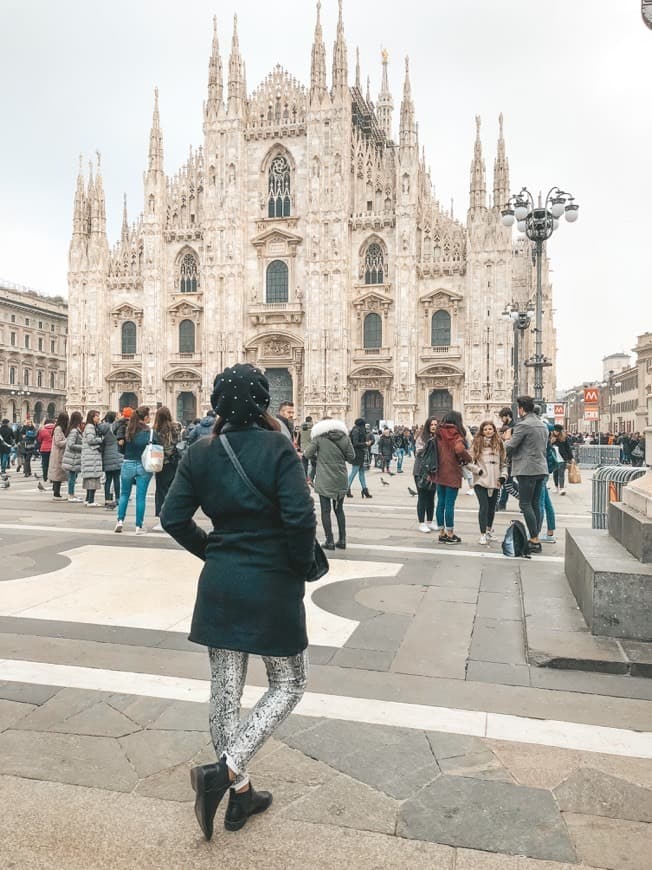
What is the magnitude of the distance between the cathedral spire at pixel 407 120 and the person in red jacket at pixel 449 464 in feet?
103

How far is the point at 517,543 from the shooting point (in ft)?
23.1

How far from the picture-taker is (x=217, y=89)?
125ft

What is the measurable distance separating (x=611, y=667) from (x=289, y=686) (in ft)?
7.93

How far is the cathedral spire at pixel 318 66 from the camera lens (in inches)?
1435

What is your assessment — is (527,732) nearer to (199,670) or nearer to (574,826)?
(574,826)

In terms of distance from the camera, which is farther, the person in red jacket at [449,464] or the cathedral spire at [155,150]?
the cathedral spire at [155,150]

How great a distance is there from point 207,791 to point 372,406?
35.6 metres

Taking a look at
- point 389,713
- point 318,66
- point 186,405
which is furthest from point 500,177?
point 389,713

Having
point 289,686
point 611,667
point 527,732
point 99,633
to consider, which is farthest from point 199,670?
point 611,667

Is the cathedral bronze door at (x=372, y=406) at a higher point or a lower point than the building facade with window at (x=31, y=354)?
lower

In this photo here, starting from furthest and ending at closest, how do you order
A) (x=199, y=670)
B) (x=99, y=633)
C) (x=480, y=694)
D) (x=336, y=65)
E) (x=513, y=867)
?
(x=336, y=65) → (x=99, y=633) → (x=199, y=670) → (x=480, y=694) → (x=513, y=867)

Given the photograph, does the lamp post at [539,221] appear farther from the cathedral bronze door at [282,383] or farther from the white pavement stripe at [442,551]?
the cathedral bronze door at [282,383]

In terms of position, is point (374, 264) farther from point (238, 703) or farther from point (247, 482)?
point (238, 703)

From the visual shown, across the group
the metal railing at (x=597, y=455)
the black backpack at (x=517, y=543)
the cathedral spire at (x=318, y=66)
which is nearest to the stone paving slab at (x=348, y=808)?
the black backpack at (x=517, y=543)
